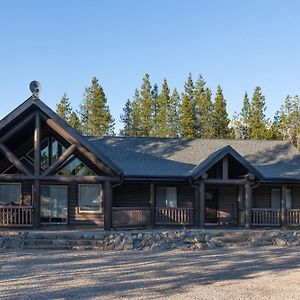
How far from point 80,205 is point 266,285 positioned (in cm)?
1270

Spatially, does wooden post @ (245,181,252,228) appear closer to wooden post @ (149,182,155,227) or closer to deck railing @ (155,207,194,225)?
deck railing @ (155,207,194,225)

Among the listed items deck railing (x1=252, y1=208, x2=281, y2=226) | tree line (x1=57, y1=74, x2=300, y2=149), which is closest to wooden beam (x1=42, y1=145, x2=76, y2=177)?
deck railing (x1=252, y1=208, x2=281, y2=226)

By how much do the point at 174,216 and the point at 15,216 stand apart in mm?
7275

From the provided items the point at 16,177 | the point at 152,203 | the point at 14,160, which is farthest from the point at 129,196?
the point at 14,160

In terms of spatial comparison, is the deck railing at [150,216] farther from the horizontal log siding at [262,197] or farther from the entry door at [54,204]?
the horizontal log siding at [262,197]

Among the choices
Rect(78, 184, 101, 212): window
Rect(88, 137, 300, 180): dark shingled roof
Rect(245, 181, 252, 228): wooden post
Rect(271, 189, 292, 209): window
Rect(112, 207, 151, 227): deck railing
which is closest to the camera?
Rect(112, 207, 151, 227): deck railing

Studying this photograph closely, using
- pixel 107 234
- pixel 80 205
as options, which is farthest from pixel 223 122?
pixel 107 234

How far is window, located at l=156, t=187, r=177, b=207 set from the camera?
23812mm

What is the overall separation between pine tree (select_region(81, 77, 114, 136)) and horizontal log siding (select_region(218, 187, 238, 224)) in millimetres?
35575

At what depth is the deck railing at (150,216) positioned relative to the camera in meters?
20.6

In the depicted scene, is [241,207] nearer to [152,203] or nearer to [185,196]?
[185,196]

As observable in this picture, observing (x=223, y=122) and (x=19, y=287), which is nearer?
(x=19, y=287)

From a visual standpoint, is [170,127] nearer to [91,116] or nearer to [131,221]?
[91,116]

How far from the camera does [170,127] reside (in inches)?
2344
